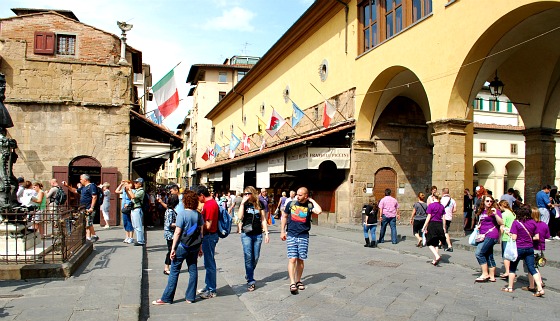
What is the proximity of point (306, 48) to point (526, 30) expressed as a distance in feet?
44.1

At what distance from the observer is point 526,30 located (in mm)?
12250

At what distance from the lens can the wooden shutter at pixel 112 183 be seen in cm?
1684

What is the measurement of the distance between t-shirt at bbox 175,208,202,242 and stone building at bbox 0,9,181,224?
11.5 m

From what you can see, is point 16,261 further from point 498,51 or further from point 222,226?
point 498,51

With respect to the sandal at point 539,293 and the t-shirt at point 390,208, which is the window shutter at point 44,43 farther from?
the sandal at point 539,293

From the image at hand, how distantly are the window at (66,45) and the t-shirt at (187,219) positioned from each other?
526 inches

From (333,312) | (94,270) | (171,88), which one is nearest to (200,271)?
(94,270)

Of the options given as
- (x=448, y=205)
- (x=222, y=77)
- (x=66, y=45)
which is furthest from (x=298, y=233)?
(x=222, y=77)

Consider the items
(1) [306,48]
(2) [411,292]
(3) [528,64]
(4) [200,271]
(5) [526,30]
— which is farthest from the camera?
(1) [306,48]

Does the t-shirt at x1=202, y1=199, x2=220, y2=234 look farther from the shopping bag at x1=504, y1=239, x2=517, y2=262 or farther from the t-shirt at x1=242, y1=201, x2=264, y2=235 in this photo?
the shopping bag at x1=504, y1=239, x2=517, y2=262

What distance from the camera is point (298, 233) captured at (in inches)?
289

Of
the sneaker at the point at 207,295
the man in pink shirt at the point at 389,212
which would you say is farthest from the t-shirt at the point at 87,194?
the man in pink shirt at the point at 389,212

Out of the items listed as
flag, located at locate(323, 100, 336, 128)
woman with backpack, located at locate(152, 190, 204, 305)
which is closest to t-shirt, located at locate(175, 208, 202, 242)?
woman with backpack, located at locate(152, 190, 204, 305)

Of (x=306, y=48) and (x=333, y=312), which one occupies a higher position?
(x=306, y=48)
